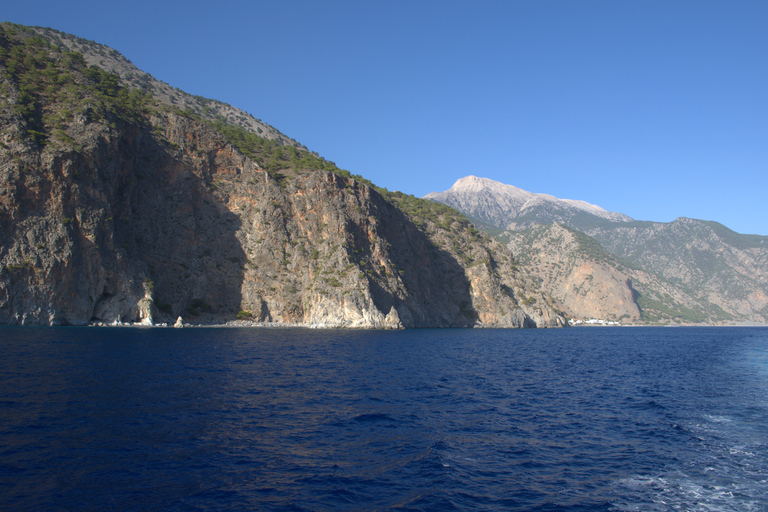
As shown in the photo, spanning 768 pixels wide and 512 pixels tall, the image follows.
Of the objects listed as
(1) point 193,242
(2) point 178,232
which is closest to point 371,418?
(1) point 193,242

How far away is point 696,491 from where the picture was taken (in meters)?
13.7

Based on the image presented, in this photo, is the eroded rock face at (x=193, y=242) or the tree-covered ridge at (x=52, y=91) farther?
the tree-covered ridge at (x=52, y=91)

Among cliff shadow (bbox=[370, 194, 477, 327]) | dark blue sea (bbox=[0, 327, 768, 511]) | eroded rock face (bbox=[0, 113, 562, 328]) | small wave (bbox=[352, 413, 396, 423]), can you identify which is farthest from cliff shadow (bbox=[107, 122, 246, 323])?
small wave (bbox=[352, 413, 396, 423])

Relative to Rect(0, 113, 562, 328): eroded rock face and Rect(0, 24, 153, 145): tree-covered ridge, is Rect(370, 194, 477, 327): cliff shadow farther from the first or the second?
Rect(0, 24, 153, 145): tree-covered ridge

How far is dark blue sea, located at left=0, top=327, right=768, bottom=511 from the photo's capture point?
12.6 metres

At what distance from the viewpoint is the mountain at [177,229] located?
6825 cm

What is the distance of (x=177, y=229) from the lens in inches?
3684

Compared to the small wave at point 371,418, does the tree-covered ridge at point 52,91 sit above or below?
above

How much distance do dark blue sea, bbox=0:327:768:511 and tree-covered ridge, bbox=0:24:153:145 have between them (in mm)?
57052

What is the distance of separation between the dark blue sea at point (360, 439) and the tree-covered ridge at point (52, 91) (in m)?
57.1

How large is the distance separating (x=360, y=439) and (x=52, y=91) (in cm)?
9614

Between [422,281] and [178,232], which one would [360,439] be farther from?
[422,281]

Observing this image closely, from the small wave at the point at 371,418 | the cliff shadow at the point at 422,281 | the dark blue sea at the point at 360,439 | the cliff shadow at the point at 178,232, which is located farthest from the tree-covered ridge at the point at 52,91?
the small wave at the point at 371,418

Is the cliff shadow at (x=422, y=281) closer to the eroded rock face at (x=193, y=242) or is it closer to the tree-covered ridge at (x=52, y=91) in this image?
the eroded rock face at (x=193, y=242)
